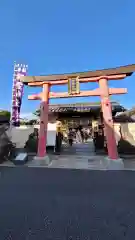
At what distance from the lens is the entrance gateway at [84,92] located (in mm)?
6566

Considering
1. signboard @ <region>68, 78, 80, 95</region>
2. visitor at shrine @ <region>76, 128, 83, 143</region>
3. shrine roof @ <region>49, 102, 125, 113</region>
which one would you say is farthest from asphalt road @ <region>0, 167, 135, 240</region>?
visitor at shrine @ <region>76, 128, 83, 143</region>

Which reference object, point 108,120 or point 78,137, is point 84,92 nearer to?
point 108,120

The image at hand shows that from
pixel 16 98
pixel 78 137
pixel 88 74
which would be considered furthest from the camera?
pixel 16 98

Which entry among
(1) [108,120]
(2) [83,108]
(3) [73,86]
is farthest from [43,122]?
(2) [83,108]

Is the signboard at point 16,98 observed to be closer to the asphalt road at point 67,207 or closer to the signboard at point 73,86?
the signboard at point 73,86

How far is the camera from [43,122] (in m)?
7.08

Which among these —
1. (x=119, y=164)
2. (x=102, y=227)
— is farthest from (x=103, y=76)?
(x=102, y=227)

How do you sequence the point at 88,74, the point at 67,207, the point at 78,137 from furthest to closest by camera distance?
the point at 78,137 < the point at 88,74 < the point at 67,207

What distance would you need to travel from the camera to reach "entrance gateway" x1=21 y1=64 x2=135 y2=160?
259 inches

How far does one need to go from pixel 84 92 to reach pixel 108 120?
1598 millimetres

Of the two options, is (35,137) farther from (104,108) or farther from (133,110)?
(133,110)

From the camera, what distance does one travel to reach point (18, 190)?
145 inches

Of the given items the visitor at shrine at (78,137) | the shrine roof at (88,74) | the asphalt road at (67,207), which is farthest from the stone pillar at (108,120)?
the visitor at shrine at (78,137)

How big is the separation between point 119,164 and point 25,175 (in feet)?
10.8
